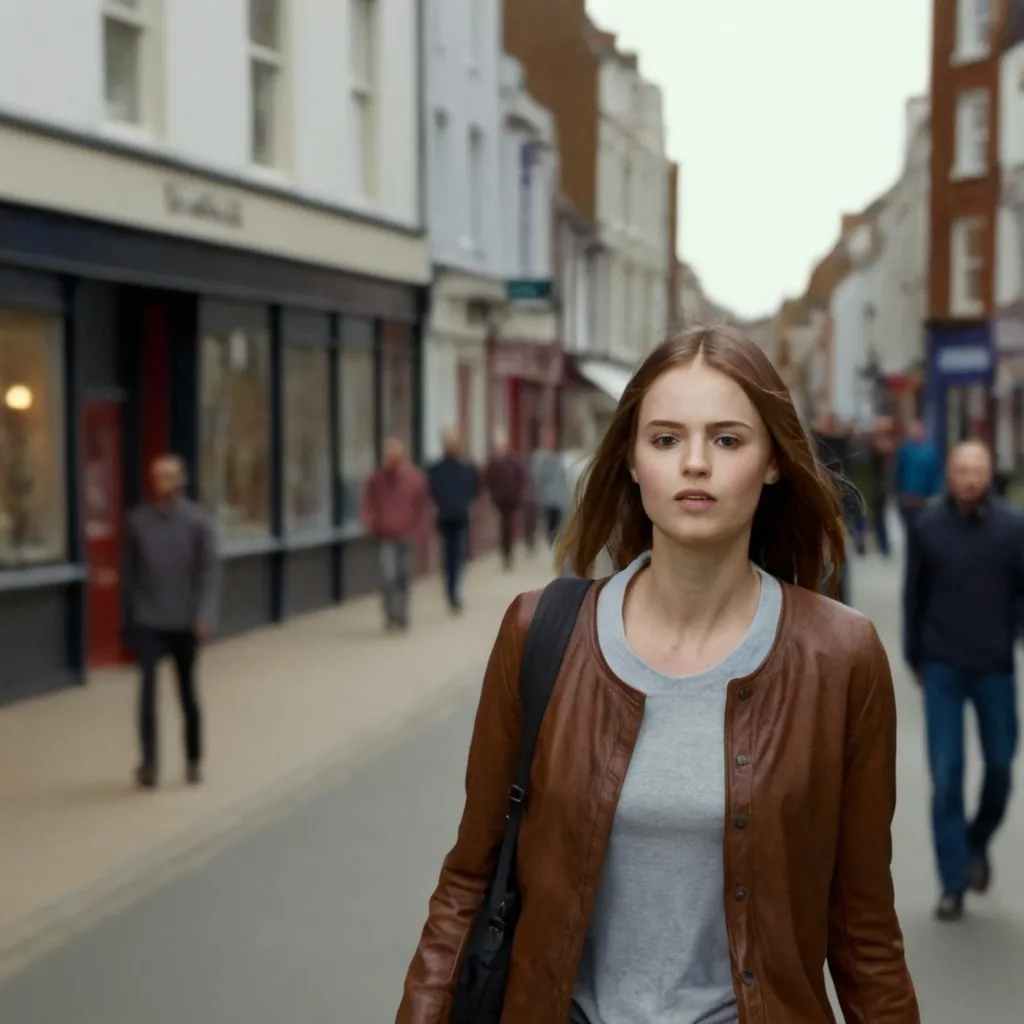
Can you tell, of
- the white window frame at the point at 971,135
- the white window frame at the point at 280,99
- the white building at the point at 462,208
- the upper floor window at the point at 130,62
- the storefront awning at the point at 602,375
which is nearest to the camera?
the upper floor window at the point at 130,62

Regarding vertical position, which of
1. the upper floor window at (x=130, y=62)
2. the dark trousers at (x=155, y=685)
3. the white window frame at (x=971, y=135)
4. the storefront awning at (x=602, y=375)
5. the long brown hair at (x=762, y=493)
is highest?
the white window frame at (x=971, y=135)

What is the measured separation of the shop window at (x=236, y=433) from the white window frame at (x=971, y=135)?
27.5m

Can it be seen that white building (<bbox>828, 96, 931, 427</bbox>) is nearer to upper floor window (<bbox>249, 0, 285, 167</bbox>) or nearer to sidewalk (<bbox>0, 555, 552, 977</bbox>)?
upper floor window (<bbox>249, 0, 285, 167</bbox>)

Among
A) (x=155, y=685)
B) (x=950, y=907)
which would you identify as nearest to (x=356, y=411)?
(x=155, y=685)

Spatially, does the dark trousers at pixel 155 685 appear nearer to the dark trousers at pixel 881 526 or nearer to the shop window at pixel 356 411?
the shop window at pixel 356 411

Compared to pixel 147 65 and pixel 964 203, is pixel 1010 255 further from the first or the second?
pixel 147 65

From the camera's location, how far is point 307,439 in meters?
20.4

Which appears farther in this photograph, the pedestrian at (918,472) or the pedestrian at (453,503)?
the pedestrian at (918,472)

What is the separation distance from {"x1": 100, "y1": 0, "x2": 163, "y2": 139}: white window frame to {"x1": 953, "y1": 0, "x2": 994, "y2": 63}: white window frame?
30.2 meters

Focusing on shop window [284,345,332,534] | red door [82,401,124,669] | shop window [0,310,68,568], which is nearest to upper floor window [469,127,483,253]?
shop window [284,345,332,534]

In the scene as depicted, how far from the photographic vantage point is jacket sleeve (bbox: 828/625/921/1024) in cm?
259

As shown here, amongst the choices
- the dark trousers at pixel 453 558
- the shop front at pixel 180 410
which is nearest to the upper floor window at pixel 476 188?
the shop front at pixel 180 410

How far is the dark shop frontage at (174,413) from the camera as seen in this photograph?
1359 cm

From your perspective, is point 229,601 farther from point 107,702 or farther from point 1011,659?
point 1011,659
